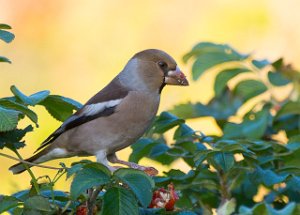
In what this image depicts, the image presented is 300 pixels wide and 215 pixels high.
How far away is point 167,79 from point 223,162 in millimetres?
949

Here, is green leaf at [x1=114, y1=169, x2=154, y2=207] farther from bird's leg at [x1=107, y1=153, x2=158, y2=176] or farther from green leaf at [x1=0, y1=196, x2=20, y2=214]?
bird's leg at [x1=107, y1=153, x2=158, y2=176]

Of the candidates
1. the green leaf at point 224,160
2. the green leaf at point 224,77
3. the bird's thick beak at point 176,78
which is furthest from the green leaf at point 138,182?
the green leaf at point 224,77

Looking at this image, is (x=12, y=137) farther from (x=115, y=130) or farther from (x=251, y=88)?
(x=251, y=88)

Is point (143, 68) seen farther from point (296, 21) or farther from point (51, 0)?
point (51, 0)

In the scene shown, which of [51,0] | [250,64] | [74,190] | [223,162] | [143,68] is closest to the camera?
[74,190]

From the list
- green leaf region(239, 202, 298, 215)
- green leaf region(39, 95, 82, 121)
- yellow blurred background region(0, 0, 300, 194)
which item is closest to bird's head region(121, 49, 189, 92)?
green leaf region(39, 95, 82, 121)

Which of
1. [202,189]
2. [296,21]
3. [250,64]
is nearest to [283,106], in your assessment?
[250,64]

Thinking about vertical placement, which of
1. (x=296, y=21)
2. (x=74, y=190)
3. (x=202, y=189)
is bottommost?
(x=296, y=21)

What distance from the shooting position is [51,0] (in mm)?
11430

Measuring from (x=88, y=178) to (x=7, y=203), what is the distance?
0.92ft

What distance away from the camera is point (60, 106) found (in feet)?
10.6

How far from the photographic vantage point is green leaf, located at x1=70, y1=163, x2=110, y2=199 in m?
2.51

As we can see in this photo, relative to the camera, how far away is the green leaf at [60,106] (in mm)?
3148

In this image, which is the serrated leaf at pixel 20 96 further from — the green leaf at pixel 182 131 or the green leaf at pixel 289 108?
the green leaf at pixel 289 108
